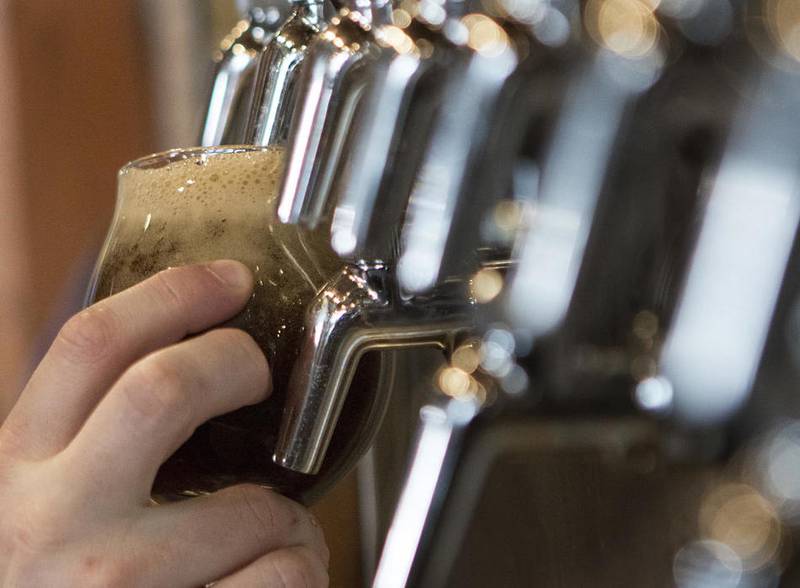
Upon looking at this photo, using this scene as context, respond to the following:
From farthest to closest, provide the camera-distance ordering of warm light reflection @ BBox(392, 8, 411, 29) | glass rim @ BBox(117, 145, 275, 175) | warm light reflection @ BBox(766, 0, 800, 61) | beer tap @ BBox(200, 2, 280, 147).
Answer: beer tap @ BBox(200, 2, 280, 147), glass rim @ BBox(117, 145, 275, 175), warm light reflection @ BBox(392, 8, 411, 29), warm light reflection @ BBox(766, 0, 800, 61)

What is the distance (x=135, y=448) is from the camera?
0.44 meters

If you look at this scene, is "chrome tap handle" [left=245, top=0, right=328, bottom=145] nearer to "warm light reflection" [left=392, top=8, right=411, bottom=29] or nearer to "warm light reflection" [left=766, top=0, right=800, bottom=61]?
"warm light reflection" [left=392, top=8, right=411, bottom=29]

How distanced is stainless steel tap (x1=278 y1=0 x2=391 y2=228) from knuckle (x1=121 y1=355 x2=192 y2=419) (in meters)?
0.08

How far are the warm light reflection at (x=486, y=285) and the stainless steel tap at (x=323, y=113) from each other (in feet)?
0.22

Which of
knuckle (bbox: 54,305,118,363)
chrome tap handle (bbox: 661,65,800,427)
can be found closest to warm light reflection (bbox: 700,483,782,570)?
chrome tap handle (bbox: 661,65,800,427)

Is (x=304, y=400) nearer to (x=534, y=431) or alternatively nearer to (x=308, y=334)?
(x=308, y=334)

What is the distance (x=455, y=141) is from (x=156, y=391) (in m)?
0.16

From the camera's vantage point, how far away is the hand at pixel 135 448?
0.44 meters

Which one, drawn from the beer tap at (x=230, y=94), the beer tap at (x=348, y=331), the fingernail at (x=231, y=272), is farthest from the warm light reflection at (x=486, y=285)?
the beer tap at (x=230, y=94)

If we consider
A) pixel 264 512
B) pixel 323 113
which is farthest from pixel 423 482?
pixel 323 113

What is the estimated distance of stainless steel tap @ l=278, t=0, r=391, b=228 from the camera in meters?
0.42

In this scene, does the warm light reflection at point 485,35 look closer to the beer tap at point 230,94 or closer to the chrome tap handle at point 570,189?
the chrome tap handle at point 570,189

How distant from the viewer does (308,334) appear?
0.44m

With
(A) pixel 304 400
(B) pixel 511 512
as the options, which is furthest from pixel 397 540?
(A) pixel 304 400
